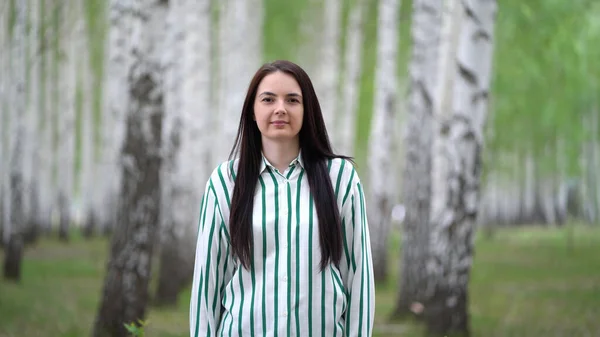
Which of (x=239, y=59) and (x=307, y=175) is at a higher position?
(x=239, y=59)

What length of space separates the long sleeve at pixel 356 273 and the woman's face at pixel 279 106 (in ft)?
0.99

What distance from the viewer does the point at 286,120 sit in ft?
10.8

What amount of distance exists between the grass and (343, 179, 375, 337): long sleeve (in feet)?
18.7

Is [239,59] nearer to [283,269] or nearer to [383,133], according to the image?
[383,133]

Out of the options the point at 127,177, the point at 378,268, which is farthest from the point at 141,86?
the point at 378,268

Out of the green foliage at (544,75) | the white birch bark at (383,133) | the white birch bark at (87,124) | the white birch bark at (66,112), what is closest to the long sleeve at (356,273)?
the green foliage at (544,75)

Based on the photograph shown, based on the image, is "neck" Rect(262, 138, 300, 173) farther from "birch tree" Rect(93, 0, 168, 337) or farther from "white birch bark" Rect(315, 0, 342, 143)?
"white birch bark" Rect(315, 0, 342, 143)

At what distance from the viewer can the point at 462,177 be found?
931 cm

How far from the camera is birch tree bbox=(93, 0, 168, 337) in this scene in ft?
28.9

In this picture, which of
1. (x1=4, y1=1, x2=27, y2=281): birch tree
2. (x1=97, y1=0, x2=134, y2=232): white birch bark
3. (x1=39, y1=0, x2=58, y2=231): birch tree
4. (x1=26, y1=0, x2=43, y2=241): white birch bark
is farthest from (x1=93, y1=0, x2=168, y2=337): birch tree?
(x1=39, y1=0, x2=58, y2=231): birch tree

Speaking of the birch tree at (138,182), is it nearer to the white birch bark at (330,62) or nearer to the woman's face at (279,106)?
the woman's face at (279,106)

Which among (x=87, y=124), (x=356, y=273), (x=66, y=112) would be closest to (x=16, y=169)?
(x=66, y=112)

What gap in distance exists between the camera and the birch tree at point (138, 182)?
8805mm

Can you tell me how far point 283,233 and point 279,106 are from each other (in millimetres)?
421
